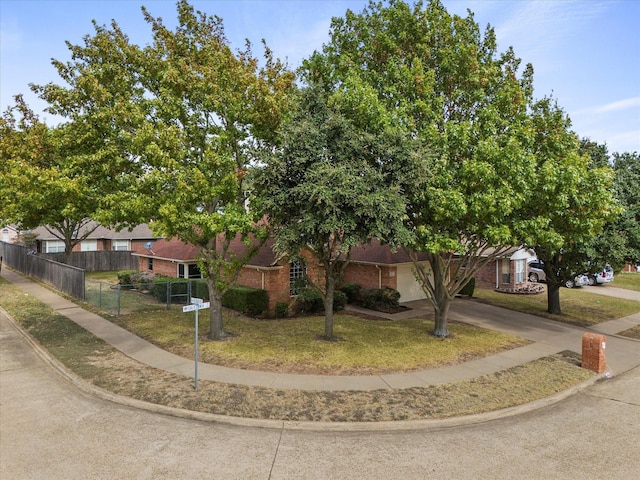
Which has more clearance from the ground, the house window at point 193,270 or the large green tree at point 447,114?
the large green tree at point 447,114

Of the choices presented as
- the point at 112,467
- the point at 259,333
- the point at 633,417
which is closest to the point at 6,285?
the point at 259,333

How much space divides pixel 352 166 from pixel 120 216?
766 cm

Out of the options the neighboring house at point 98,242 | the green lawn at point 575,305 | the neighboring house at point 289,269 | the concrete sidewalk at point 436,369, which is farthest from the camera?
the neighboring house at point 98,242

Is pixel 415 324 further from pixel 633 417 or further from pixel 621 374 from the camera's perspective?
pixel 633 417

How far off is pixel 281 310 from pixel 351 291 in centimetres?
487

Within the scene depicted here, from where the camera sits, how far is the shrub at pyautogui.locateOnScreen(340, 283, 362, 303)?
73.0 feet

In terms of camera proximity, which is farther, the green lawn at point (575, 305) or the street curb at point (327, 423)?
the green lawn at point (575, 305)

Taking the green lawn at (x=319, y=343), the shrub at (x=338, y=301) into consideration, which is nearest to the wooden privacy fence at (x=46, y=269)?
the green lawn at (x=319, y=343)

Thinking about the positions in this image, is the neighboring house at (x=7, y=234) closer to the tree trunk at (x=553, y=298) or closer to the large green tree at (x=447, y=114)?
the large green tree at (x=447, y=114)

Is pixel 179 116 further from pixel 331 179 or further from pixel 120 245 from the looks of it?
pixel 120 245

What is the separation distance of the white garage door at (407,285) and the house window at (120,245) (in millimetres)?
29417

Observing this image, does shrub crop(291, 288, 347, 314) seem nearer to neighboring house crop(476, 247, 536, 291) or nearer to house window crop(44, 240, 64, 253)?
neighboring house crop(476, 247, 536, 291)

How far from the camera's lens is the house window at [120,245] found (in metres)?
39.9

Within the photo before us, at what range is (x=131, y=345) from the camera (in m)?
13.6
